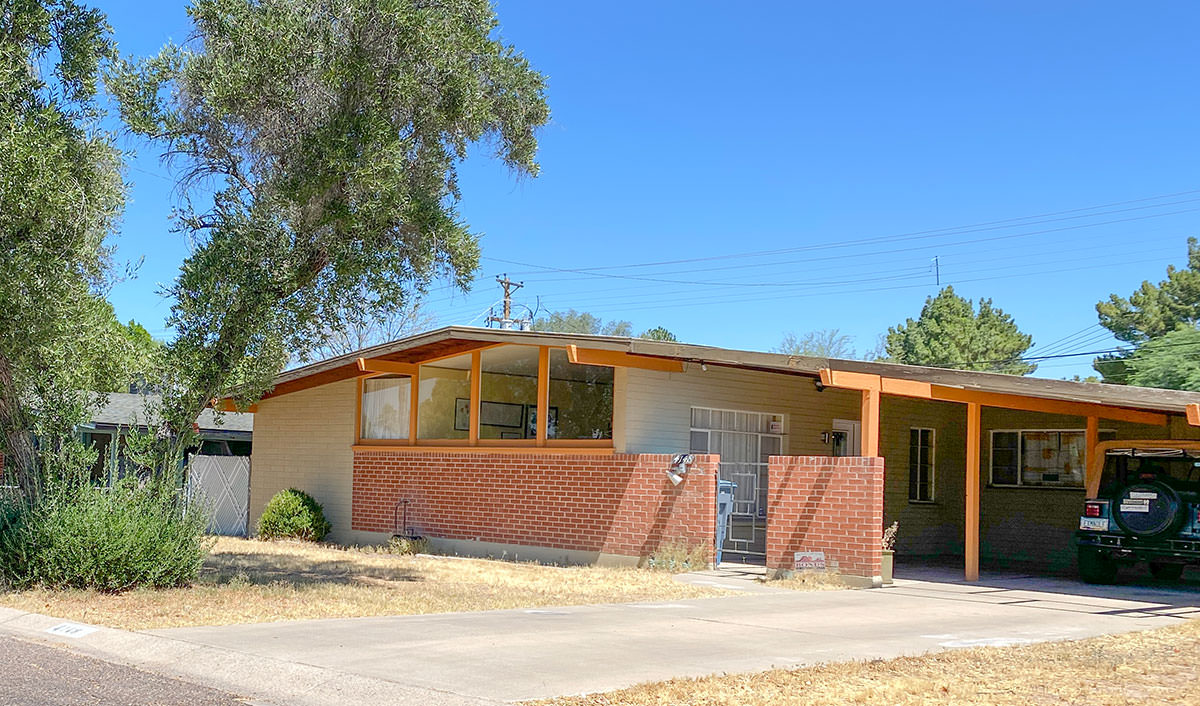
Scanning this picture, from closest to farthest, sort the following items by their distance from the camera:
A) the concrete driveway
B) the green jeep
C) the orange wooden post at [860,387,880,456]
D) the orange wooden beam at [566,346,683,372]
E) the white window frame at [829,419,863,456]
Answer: the concrete driveway → the green jeep → the orange wooden post at [860,387,880,456] → the orange wooden beam at [566,346,683,372] → the white window frame at [829,419,863,456]

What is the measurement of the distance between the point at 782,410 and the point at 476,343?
5.23 meters

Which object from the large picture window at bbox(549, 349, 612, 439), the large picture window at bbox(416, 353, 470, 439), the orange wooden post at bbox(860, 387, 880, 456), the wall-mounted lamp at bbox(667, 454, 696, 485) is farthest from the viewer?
the large picture window at bbox(416, 353, 470, 439)

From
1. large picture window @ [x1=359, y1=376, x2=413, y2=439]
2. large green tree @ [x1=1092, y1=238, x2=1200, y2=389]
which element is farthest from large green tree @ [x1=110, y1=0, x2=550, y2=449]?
large green tree @ [x1=1092, y1=238, x2=1200, y2=389]

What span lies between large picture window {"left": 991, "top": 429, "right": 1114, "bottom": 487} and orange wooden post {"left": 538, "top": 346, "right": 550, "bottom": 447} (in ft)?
26.3

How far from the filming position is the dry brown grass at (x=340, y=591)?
10.9 metres

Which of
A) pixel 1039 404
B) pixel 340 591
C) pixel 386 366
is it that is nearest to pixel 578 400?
pixel 386 366

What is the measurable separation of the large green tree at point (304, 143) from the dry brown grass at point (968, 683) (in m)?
6.86

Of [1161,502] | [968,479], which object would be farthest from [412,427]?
[1161,502]

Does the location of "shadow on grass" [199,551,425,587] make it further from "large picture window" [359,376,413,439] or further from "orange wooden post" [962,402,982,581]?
"orange wooden post" [962,402,982,581]

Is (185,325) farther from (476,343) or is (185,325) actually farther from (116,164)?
(476,343)

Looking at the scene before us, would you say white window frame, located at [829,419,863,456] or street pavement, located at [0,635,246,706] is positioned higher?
white window frame, located at [829,419,863,456]

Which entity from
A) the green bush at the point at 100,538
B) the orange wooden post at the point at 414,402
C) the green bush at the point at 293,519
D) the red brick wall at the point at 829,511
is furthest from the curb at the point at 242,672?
the green bush at the point at 293,519

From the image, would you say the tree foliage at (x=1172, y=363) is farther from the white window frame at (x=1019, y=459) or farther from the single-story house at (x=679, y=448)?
the single-story house at (x=679, y=448)

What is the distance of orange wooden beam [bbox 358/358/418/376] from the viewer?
20.2 m
